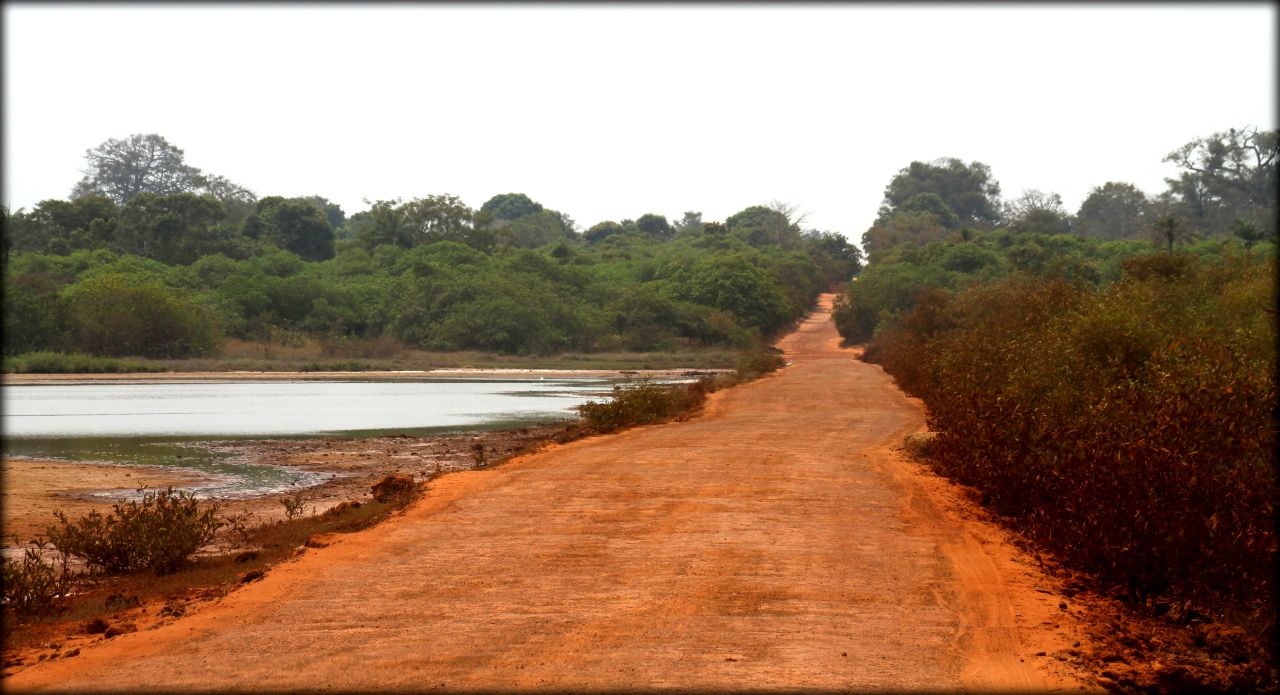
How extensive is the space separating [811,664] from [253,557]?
6667 millimetres

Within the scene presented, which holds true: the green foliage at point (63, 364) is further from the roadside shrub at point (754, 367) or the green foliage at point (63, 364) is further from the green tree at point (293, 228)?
the green tree at point (293, 228)

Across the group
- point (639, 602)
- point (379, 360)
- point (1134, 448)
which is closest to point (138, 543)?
point (639, 602)

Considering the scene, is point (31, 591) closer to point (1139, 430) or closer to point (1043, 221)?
point (1139, 430)

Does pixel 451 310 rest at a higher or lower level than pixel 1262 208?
lower

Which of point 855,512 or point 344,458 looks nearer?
point 855,512

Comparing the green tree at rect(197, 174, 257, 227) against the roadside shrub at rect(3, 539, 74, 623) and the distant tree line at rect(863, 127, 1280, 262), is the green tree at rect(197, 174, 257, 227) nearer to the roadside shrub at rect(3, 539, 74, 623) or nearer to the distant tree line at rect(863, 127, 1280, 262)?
the distant tree line at rect(863, 127, 1280, 262)

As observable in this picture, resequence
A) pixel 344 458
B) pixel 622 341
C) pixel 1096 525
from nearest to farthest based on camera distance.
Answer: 1. pixel 1096 525
2. pixel 344 458
3. pixel 622 341

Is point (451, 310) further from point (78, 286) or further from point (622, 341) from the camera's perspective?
point (78, 286)

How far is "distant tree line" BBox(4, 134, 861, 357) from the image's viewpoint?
5216 cm

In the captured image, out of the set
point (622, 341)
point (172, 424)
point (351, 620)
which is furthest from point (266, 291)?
point (351, 620)

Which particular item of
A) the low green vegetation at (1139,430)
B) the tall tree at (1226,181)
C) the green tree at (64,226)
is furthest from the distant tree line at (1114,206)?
the green tree at (64,226)

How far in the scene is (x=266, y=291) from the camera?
62.2 meters

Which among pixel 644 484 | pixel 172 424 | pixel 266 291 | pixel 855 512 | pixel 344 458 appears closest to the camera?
pixel 855 512

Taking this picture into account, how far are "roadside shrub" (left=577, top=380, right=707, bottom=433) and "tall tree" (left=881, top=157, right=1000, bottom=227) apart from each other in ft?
327
